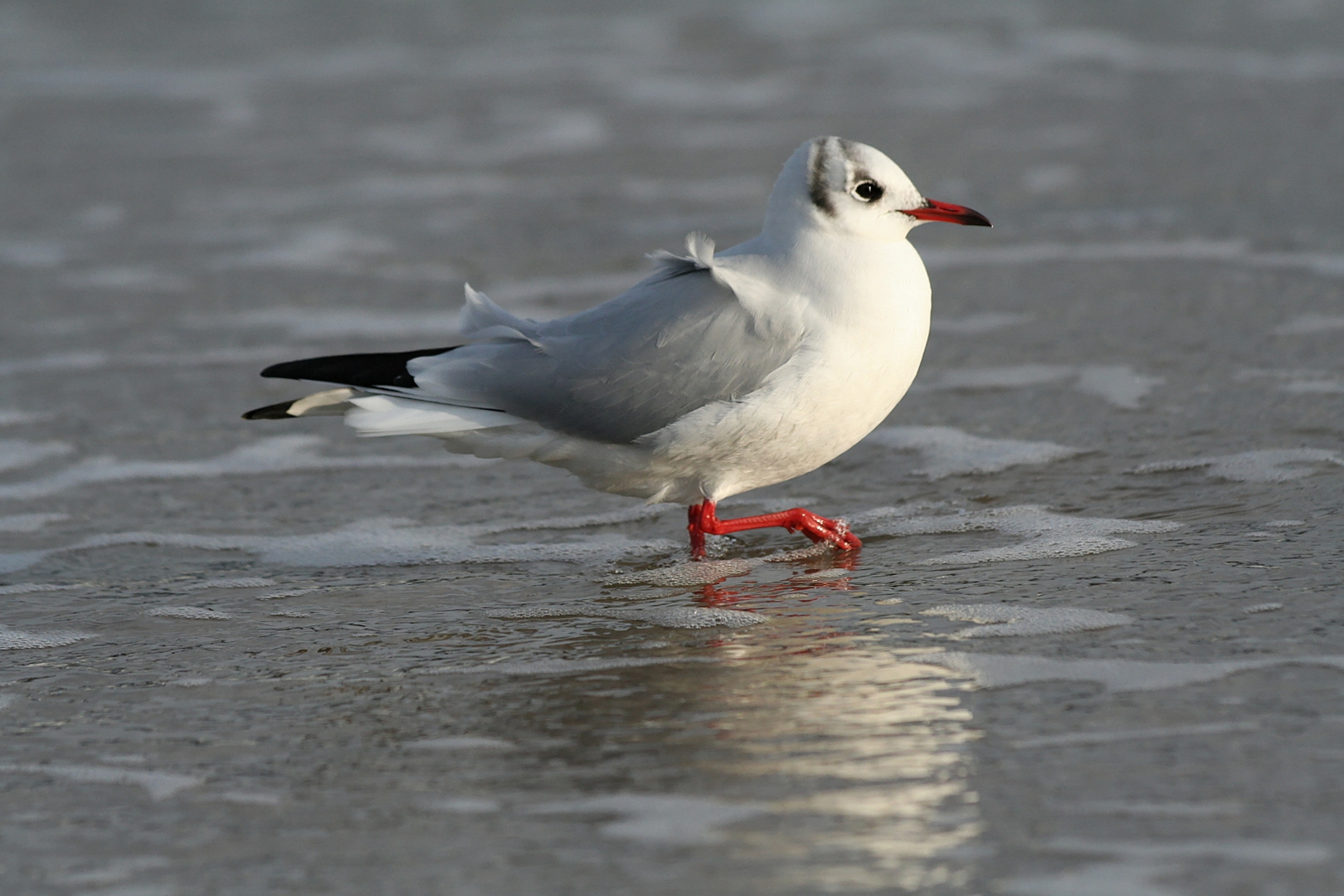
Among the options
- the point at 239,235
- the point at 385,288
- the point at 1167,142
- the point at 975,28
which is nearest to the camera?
the point at 385,288

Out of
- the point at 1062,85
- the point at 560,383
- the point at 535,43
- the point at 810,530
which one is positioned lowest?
the point at 810,530

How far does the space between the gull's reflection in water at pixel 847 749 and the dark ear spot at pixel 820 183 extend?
1.20m

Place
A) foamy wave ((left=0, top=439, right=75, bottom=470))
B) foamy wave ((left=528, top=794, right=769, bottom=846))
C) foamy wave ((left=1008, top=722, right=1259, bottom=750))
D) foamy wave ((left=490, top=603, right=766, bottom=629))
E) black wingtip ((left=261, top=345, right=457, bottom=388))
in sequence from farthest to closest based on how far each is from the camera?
foamy wave ((left=0, top=439, right=75, bottom=470)) < black wingtip ((left=261, top=345, right=457, bottom=388)) < foamy wave ((left=490, top=603, right=766, bottom=629)) < foamy wave ((left=1008, top=722, right=1259, bottom=750)) < foamy wave ((left=528, top=794, right=769, bottom=846))

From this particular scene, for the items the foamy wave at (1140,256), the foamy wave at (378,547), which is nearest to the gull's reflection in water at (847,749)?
the foamy wave at (378,547)

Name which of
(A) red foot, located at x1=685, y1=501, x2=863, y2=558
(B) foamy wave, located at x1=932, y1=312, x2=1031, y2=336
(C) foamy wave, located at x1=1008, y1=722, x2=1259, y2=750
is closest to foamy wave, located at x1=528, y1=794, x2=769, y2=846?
(C) foamy wave, located at x1=1008, y1=722, x2=1259, y2=750

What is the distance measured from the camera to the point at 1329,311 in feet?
23.5

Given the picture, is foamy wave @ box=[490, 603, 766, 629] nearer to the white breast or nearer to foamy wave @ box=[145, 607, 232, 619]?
the white breast

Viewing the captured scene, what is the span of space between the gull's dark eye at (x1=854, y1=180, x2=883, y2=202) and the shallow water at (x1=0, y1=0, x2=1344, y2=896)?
41.3 inches

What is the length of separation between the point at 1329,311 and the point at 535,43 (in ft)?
37.0

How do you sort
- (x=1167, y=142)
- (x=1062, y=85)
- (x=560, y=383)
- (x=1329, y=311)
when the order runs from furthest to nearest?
1. (x=1062, y=85)
2. (x=1167, y=142)
3. (x=1329, y=311)
4. (x=560, y=383)

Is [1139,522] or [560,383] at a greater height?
[560,383]

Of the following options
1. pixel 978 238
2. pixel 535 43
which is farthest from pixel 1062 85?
pixel 535 43

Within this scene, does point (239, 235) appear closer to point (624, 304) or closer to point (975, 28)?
point (624, 304)

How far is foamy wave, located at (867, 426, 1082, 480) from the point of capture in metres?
5.74
